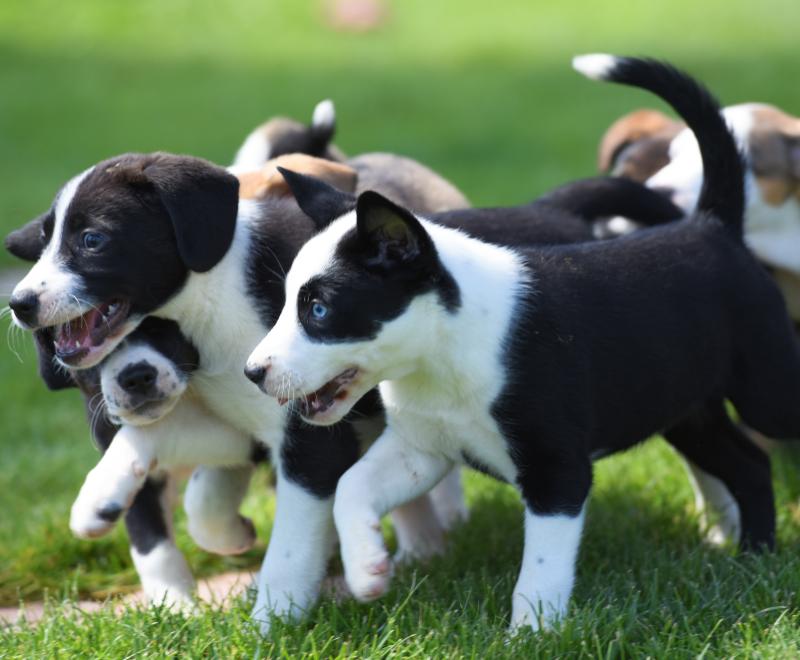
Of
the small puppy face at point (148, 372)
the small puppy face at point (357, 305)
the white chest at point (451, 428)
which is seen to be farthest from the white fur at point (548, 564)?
the small puppy face at point (148, 372)

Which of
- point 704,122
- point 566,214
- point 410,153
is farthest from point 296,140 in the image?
point 410,153

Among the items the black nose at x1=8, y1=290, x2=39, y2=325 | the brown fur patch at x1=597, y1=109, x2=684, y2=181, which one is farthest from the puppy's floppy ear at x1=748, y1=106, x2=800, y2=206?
the black nose at x1=8, y1=290, x2=39, y2=325

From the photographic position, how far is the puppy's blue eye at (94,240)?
12.0 ft

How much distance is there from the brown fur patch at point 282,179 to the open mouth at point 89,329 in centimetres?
87

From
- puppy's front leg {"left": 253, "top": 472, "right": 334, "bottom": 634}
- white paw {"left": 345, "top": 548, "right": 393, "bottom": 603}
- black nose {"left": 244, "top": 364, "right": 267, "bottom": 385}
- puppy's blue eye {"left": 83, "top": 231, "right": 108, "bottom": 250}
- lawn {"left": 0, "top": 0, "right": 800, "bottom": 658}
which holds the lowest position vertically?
lawn {"left": 0, "top": 0, "right": 800, "bottom": 658}

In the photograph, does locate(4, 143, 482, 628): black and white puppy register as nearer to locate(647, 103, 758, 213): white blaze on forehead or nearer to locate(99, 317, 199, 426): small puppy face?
locate(99, 317, 199, 426): small puppy face

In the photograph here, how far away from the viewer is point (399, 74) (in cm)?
1884

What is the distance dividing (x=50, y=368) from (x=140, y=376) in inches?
20.0

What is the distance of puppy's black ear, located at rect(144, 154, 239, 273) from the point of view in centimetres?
369

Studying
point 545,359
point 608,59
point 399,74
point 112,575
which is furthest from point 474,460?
point 399,74

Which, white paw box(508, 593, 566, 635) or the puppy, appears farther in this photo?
the puppy

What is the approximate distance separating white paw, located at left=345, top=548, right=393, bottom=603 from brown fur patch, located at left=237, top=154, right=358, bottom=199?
4.71ft

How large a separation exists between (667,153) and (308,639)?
309cm

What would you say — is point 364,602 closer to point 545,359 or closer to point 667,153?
point 545,359
